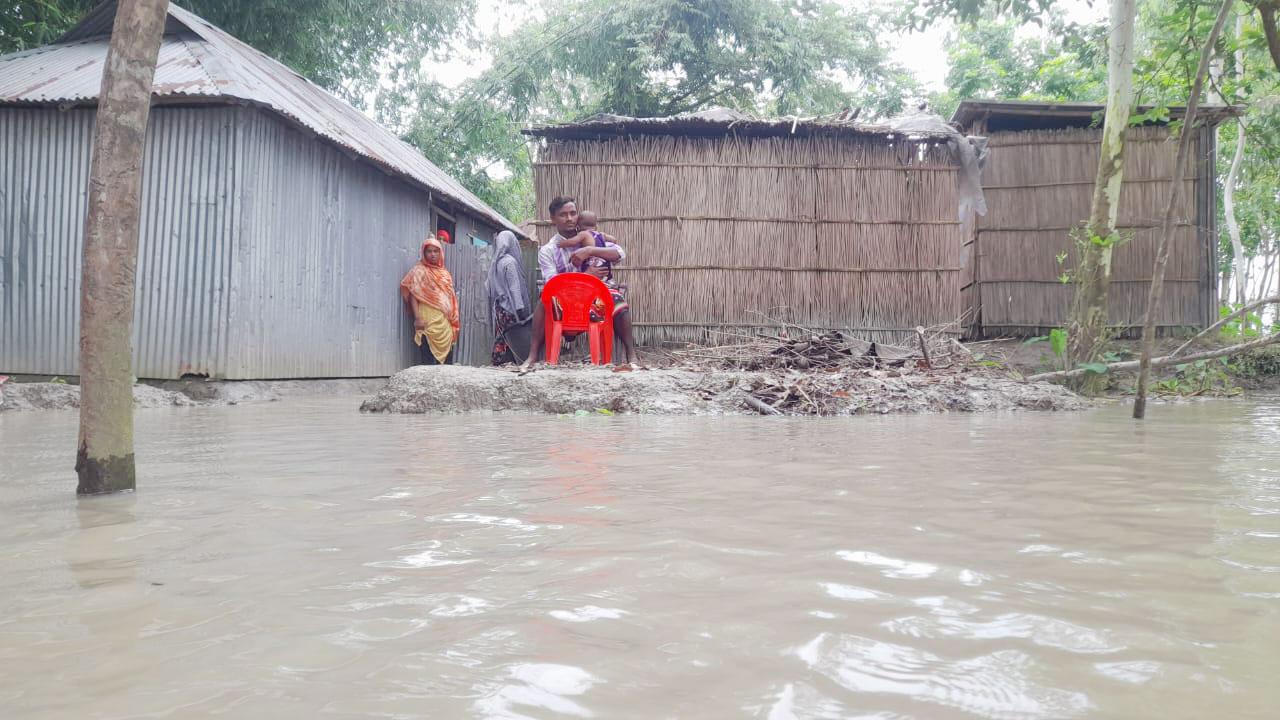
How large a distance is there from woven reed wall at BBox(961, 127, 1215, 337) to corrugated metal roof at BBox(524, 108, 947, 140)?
5.06ft

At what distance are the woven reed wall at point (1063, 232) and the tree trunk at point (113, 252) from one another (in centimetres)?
957

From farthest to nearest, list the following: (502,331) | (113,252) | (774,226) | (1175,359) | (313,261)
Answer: (502,331)
(774,226)
(313,261)
(1175,359)
(113,252)

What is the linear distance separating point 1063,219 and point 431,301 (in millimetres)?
7751

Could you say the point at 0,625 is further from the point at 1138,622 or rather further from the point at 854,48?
the point at 854,48

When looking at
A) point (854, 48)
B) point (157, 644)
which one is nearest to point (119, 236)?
point (157, 644)

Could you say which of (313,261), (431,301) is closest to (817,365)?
(313,261)

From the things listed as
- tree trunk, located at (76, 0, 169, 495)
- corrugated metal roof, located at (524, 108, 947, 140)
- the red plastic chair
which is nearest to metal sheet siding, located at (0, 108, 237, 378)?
the red plastic chair

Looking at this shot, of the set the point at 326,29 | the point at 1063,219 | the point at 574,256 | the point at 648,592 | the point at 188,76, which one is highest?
the point at 326,29

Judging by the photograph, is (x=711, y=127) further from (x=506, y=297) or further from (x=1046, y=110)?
(x=1046, y=110)

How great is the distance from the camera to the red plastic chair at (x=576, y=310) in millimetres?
6316

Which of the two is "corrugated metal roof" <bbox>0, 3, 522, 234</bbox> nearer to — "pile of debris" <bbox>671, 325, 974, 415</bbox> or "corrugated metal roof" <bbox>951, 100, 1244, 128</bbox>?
"pile of debris" <bbox>671, 325, 974, 415</bbox>

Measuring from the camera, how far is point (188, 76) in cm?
702

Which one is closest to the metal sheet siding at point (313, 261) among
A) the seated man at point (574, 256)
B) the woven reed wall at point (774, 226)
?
the woven reed wall at point (774, 226)

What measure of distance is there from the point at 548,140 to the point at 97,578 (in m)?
8.64
